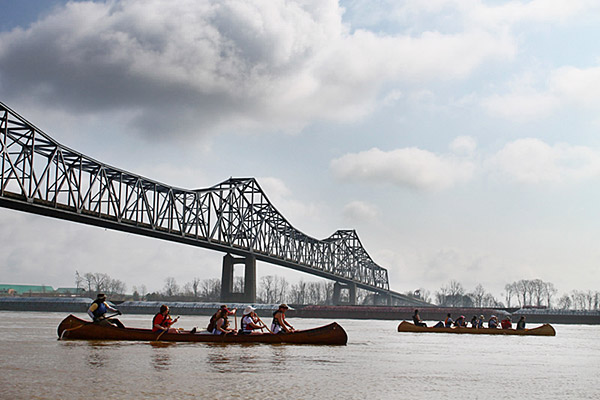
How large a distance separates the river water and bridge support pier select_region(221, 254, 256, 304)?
3088 inches

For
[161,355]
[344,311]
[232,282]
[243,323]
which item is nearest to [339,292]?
[344,311]

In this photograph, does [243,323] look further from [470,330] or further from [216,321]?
[470,330]

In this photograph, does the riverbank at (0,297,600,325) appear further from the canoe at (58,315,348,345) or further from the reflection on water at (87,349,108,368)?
the reflection on water at (87,349,108,368)

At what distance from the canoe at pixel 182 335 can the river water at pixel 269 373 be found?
13.5 inches

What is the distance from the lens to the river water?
14308mm

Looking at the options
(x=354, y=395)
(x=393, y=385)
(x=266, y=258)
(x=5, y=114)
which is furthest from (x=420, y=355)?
(x=266, y=258)

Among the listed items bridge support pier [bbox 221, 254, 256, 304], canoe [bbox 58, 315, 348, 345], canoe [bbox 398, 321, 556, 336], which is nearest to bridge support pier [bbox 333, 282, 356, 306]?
bridge support pier [bbox 221, 254, 256, 304]

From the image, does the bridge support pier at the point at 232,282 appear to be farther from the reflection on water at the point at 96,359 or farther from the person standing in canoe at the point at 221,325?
the reflection on water at the point at 96,359

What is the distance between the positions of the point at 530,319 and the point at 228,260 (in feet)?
183

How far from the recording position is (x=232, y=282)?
11025 cm

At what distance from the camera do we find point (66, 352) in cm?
2227

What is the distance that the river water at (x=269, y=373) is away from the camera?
14308mm

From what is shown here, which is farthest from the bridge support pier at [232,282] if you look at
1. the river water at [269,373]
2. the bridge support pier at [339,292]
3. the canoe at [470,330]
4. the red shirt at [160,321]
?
the river water at [269,373]

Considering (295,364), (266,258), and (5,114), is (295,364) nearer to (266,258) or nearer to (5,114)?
(5,114)
